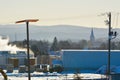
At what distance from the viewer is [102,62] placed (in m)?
51.5

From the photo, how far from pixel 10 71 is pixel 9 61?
845 centimetres

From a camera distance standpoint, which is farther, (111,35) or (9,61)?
(9,61)

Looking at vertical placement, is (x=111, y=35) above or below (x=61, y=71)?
above

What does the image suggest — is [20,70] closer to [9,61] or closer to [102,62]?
[9,61]

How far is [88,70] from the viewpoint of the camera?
50406mm

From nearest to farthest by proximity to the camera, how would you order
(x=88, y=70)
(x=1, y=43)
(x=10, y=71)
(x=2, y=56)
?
(x=10, y=71) < (x=88, y=70) < (x=2, y=56) < (x=1, y=43)

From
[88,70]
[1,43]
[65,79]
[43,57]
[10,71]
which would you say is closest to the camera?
[65,79]

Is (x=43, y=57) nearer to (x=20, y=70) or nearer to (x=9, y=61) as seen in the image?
(x=9, y=61)

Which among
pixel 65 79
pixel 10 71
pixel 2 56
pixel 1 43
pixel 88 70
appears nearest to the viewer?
pixel 65 79

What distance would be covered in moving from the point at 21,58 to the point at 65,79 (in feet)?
73.5

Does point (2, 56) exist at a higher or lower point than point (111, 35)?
lower

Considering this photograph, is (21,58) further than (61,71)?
Yes

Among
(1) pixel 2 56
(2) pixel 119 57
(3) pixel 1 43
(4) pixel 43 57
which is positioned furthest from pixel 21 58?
(3) pixel 1 43

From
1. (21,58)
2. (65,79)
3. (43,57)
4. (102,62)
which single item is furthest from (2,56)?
(65,79)
